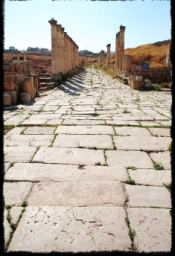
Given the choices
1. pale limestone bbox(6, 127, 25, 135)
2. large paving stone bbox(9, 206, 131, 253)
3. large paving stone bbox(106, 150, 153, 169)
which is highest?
pale limestone bbox(6, 127, 25, 135)

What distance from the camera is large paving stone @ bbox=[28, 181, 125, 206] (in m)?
2.33

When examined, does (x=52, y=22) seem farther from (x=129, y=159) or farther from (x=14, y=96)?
(x=129, y=159)

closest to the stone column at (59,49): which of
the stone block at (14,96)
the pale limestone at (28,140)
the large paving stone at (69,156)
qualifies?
the stone block at (14,96)

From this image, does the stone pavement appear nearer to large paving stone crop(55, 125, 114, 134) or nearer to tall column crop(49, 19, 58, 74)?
large paving stone crop(55, 125, 114, 134)

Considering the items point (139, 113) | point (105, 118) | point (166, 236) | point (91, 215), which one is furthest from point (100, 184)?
point (139, 113)

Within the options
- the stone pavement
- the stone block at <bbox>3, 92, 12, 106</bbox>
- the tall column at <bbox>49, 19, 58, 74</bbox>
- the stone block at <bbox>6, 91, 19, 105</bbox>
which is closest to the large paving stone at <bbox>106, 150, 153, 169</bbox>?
the stone pavement

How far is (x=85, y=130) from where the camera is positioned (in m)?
4.77

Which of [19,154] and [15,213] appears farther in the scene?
[19,154]

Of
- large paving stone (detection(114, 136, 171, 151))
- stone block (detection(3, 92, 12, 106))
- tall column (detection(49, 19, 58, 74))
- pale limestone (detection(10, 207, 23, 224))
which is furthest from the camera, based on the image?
tall column (detection(49, 19, 58, 74))

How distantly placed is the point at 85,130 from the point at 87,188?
228cm

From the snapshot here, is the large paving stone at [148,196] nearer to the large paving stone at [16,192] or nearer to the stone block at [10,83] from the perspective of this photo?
the large paving stone at [16,192]

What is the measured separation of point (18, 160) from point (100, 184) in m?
1.38

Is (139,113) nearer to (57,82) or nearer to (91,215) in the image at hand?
(91,215)

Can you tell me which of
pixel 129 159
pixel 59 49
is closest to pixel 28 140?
pixel 129 159
